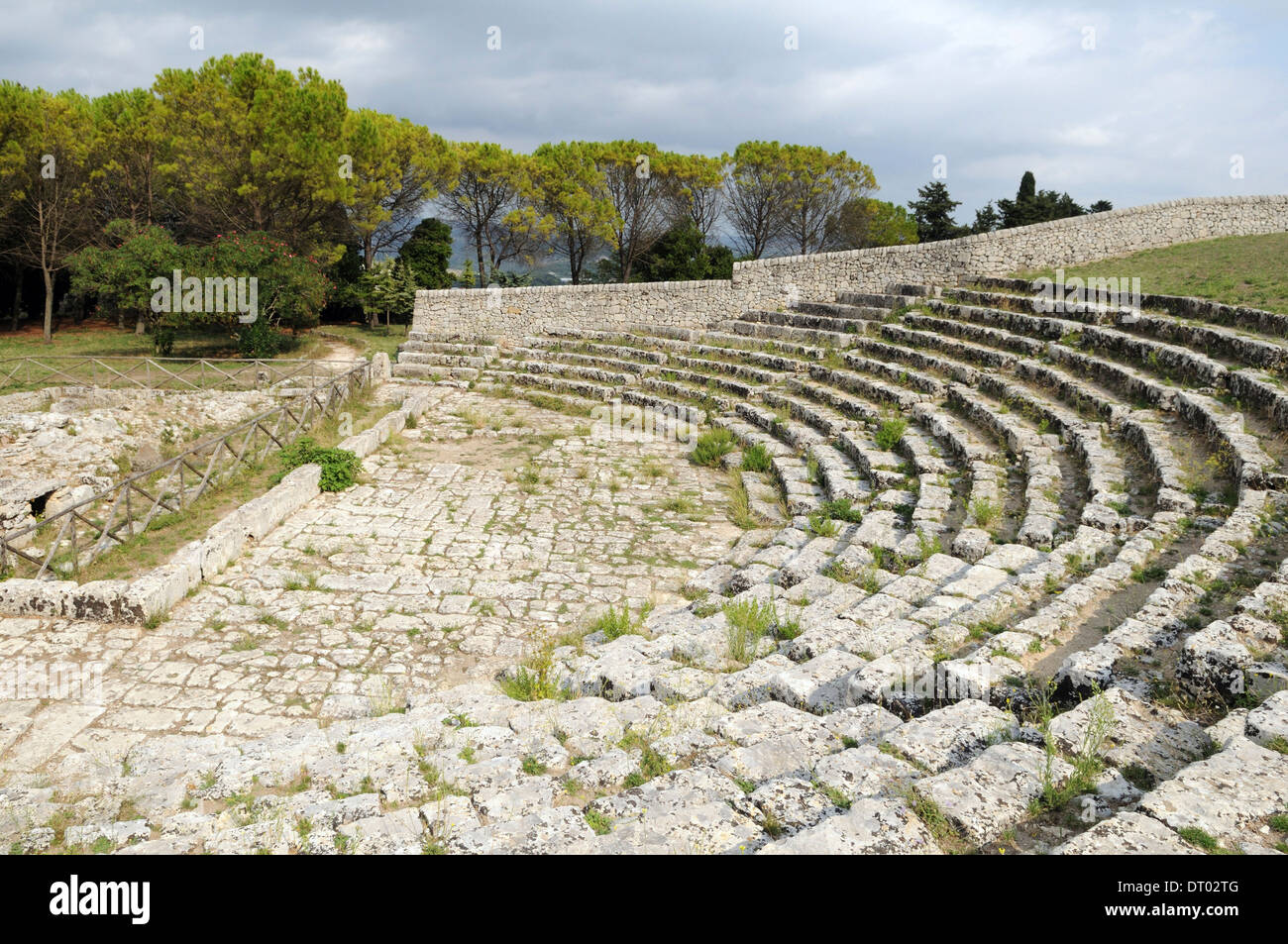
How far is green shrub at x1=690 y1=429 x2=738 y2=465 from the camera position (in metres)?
13.4

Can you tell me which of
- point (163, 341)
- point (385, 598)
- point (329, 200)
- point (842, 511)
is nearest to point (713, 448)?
point (842, 511)

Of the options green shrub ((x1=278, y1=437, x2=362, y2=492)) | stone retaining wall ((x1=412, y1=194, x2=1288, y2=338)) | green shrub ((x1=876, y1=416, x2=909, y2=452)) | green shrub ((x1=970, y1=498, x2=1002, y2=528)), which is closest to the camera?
green shrub ((x1=970, y1=498, x2=1002, y2=528))

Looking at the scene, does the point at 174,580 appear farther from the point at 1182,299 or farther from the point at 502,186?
the point at 502,186

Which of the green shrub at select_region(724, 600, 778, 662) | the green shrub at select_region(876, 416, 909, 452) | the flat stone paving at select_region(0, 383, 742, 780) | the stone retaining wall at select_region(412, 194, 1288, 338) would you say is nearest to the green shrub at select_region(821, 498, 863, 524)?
the flat stone paving at select_region(0, 383, 742, 780)

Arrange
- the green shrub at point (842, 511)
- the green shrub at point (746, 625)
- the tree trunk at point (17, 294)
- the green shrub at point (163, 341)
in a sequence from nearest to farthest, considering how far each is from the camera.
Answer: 1. the green shrub at point (746, 625)
2. the green shrub at point (842, 511)
3. the green shrub at point (163, 341)
4. the tree trunk at point (17, 294)

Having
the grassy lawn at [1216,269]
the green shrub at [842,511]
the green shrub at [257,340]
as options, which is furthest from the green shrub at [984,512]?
the green shrub at [257,340]

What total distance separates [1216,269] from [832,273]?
8.09m

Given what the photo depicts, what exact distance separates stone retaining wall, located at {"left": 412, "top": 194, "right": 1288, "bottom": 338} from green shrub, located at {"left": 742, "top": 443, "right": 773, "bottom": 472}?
8.25 metres

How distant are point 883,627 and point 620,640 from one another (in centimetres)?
226

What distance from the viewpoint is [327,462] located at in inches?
465

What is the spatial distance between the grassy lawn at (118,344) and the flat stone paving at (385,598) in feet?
46.1

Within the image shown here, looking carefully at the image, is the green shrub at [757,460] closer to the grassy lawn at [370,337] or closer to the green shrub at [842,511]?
the green shrub at [842,511]

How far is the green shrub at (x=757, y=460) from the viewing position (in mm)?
12477

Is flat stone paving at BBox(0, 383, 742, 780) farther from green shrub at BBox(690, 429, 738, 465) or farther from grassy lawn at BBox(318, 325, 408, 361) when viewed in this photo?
grassy lawn at BBox(318, 325, 408, 361)
